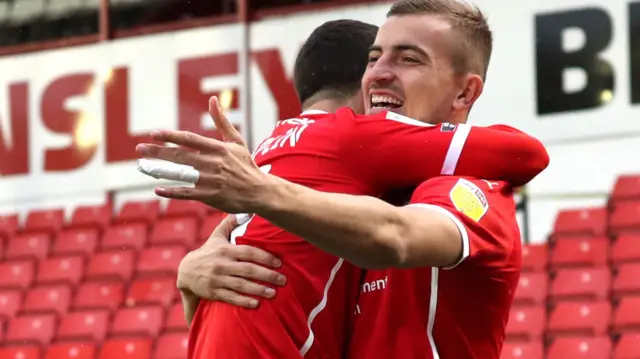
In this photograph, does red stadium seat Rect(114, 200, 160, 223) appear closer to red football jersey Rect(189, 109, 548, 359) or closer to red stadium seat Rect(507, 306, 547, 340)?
red stadium seat Rect(507, 306, 547, 340)

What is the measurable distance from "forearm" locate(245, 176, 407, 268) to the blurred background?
185 inches

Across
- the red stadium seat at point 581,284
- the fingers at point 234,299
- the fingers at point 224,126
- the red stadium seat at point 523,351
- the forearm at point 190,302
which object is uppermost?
the fingers at point 224,126

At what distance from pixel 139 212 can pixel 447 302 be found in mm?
8043

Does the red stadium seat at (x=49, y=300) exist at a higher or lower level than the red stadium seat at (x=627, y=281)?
lower

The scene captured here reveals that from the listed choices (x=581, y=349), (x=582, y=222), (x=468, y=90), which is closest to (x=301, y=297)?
(x=468, y=90)

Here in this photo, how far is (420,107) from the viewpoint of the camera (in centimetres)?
241

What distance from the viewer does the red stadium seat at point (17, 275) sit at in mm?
9539

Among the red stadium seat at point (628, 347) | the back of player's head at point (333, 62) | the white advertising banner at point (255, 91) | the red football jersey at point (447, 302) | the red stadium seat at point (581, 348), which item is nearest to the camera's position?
the red football jersey at point (447, 302)

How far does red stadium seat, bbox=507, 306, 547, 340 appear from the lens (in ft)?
22.6

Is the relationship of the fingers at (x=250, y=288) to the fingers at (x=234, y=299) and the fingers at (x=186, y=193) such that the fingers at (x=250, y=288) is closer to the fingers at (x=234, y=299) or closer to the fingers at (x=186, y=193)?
the fingers at (x=234, y=299)

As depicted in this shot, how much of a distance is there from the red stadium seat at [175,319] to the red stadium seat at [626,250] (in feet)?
9.40

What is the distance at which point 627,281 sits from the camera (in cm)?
705

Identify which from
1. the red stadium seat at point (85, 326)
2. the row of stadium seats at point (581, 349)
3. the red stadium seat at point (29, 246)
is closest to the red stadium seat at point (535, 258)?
the row of stadium seats at point (581, 349)

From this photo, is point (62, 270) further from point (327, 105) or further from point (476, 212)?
point (476, 212)
